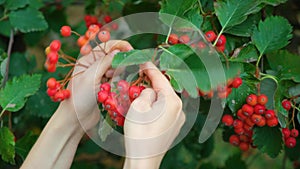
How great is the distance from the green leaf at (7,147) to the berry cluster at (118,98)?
1.13ft

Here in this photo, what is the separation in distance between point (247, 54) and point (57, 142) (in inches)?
17.4

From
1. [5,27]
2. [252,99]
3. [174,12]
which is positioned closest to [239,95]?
[252,99]

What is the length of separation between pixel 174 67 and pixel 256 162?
88.8 inches

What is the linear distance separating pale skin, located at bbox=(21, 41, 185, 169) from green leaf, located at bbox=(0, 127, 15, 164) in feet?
0.49

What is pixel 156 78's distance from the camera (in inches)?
38.1

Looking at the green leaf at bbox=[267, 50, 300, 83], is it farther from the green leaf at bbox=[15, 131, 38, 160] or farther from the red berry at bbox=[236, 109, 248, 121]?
the green leaf at bbox=[15, 131, 38, 160]

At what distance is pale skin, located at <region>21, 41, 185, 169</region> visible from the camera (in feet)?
2.98

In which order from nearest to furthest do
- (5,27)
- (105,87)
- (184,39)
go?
(105,87) → (184,39) → (5,27)

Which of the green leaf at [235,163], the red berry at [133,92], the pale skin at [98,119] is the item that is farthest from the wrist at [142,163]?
the green leaf at [235,163]

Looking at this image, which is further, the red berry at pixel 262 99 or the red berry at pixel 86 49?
the red berry at pixel 262 99

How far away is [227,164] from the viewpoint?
6.03ft

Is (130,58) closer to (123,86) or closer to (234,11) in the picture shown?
(123,86)

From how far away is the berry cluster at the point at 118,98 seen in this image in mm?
994

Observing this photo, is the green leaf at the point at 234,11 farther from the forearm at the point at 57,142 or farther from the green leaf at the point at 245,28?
the forearm at the point at 57,142
